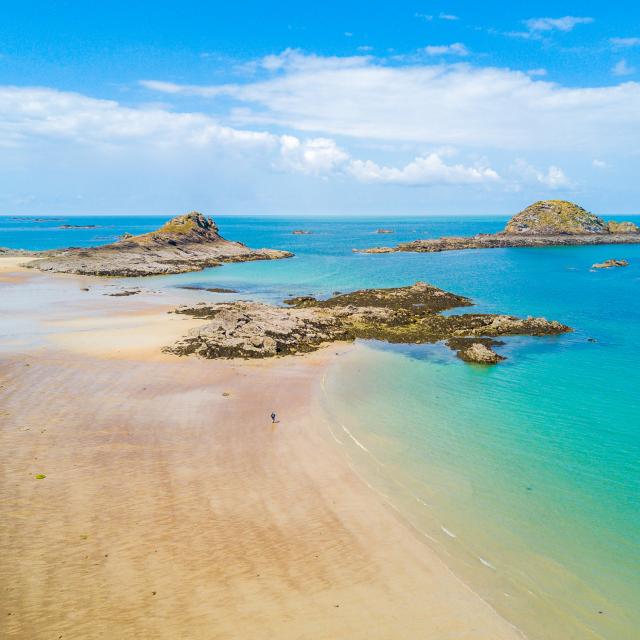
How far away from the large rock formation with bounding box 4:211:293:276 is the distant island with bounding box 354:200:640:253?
6131 centimetres

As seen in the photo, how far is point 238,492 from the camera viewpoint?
1827 cm

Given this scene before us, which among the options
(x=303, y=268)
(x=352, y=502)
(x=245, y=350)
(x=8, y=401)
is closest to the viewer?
(x=352, y=502)

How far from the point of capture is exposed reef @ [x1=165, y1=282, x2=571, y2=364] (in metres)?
38.2

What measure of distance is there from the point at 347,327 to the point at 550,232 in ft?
494

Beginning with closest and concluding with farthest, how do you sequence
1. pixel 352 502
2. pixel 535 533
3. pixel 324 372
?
1. pixel 535 533
2. pixel 352 502
3. pixel 324 372

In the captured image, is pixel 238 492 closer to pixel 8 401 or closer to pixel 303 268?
pixel 8 401

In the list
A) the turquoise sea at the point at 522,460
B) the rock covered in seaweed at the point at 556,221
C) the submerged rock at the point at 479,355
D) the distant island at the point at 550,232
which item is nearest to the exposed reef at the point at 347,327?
the submerged rock at the point at 479,355

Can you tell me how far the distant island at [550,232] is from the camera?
518 ft

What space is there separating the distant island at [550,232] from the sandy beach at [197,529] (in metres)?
134

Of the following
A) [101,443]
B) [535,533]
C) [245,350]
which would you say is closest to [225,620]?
[535,533]

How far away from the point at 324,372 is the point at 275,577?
20.6 metres

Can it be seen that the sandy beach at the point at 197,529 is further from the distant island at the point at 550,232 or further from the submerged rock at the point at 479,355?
the distant island at the point at 550,232

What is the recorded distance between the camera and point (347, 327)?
1841 inches

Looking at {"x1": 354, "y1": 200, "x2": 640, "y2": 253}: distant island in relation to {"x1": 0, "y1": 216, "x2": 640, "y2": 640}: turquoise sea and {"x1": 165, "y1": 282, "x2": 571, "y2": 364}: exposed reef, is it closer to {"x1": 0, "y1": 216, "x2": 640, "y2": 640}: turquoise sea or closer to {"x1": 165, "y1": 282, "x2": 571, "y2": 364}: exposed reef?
{"x1": 165, "y1": 282, "x2": 571, "y2": 364}: exposed reef
